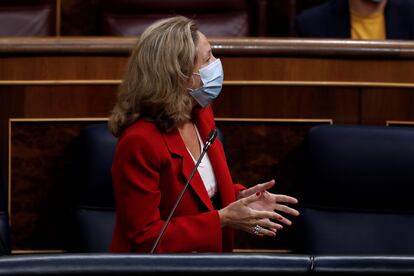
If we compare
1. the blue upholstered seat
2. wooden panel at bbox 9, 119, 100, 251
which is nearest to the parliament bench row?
the blue upholstered seat

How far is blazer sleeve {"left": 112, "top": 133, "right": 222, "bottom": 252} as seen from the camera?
91 centimetres

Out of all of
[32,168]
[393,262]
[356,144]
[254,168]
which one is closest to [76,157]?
[32,168]

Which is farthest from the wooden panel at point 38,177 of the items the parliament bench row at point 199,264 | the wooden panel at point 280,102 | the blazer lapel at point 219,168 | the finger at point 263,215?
the parliament bench row at point 199,264

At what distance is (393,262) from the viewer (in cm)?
54

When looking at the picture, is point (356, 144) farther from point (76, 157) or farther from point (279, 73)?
point (76, 157)

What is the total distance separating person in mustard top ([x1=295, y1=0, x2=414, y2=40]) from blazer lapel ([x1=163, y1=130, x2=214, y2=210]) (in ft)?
1.91

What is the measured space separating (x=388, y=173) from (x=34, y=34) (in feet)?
2.34

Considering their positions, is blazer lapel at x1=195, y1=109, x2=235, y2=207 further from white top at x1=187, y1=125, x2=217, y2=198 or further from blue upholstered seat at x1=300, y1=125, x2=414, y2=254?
blue upholstered seat at x1=300, y1=125, x2=414, y2=254

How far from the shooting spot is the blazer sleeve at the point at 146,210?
2.97 feet

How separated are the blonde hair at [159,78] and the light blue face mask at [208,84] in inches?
1.0

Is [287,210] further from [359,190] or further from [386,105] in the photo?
[386,105]

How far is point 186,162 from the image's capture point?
94cm

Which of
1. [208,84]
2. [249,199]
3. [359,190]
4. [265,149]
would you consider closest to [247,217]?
[249,199]

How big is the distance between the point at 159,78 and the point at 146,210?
0.13 m
